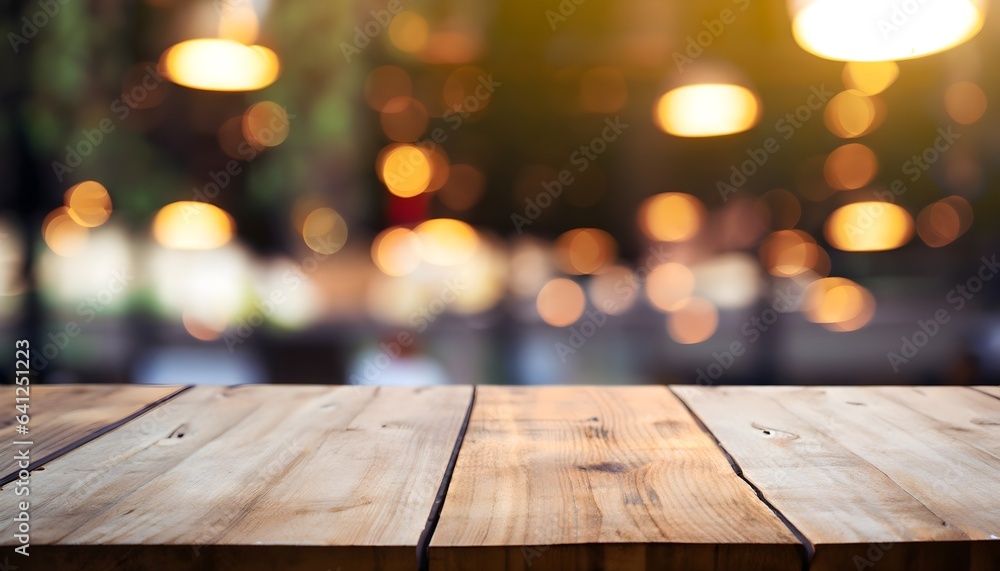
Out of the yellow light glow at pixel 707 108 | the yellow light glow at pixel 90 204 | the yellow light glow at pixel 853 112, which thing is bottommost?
the yellow light glow at pixel 90 204

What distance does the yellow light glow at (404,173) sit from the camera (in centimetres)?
462

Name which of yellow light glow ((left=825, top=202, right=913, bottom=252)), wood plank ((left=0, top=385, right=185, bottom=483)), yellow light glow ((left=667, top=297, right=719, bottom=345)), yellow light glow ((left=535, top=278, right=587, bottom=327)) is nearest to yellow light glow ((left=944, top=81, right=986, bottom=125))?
yellow light glow ((left=825, top=202, right=913, bottom=252))

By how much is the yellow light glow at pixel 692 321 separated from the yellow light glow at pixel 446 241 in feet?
4.13

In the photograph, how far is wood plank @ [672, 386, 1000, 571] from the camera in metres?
0.50

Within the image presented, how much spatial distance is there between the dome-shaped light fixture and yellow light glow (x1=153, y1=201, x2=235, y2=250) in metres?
2.55

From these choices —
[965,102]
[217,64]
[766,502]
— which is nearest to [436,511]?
[766,502]

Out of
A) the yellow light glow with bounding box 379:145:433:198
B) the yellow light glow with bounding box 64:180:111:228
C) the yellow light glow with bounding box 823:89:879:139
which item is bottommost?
the yellow light glow with bounding box 64:180:111:228

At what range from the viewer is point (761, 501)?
0.57 m

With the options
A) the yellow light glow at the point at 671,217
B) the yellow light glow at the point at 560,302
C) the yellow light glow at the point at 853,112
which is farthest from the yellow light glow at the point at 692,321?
the yellow light glow at the point at 853,112

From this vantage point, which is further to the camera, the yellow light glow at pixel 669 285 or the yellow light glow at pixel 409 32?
the yellow light glow at pixel 409 32

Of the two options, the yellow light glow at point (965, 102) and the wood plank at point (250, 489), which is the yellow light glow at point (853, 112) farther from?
the wood plank at point (250, 489)

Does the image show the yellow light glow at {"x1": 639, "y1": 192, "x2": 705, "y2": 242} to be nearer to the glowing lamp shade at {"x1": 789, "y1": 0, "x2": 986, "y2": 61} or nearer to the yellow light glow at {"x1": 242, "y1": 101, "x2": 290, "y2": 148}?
the yellow light glow at {"x1": 242, "y1": 101, "x2": 290, "y2": 148}

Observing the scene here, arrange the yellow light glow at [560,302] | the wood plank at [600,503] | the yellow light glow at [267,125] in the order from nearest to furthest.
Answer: the wood plank at [600,503]
the yellow light glow at [560,302]
the yellow light glow at [267,125]

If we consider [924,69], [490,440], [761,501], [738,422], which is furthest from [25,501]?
[924,69]
